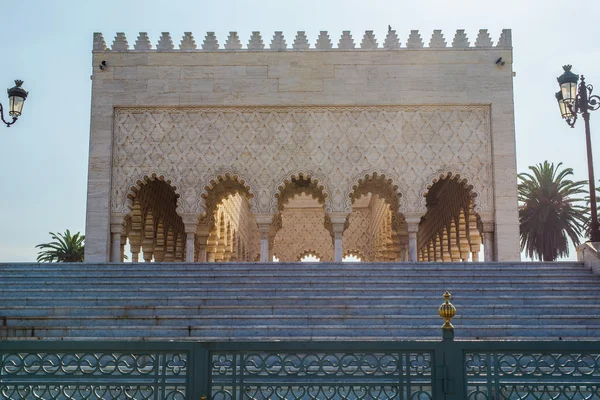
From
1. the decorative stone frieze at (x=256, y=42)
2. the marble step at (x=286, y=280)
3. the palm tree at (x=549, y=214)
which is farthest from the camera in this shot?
the palm tree at (x=549, y=214)

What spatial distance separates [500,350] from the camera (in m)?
4.31

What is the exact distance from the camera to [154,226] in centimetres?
2047

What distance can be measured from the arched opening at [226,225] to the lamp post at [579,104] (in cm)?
713

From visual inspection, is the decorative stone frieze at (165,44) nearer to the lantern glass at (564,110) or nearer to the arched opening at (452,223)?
the arched opening at (452,223)

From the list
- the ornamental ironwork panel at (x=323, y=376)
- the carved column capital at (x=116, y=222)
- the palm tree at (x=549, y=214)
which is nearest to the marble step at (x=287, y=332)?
the ornamental ironwork panel at (x=323, y=376)

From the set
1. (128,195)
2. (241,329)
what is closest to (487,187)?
(128,195)

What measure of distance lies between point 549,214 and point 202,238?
44.1 feet

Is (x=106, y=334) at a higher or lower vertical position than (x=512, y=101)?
lower

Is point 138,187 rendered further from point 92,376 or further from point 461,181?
point 92,376

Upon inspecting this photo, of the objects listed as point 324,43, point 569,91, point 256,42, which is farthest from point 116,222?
point 569,91

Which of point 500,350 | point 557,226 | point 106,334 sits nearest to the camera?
point 500,350

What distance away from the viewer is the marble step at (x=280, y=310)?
30.8 ft

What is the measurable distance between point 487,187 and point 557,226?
11.9m

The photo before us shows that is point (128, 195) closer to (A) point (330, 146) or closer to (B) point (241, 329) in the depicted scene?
(A) point (330, 146)
